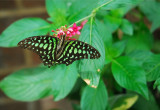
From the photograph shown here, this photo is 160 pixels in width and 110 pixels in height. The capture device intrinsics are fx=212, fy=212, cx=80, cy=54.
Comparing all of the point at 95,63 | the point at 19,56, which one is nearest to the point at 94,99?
the point at 95,63

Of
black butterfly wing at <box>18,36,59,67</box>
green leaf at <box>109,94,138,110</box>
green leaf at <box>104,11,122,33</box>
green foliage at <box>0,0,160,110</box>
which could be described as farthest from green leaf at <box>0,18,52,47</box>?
green leaf at <box>109,94,138,110</box>

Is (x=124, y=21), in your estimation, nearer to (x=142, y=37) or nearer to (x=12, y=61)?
(x=142, y=37)

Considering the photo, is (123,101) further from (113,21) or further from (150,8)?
(150,8)

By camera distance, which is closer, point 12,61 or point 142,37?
point 142,37

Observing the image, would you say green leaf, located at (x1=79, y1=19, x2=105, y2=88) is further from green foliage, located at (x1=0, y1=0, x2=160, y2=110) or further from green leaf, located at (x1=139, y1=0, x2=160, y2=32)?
green leaf, located at (x1=139, y1=0, x2=160, y2=32)

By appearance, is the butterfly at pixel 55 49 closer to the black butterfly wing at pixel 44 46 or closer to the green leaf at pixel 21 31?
the black butterfly wing at pixel 44 46

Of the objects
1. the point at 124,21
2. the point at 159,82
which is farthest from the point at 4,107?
the point at 159,82
